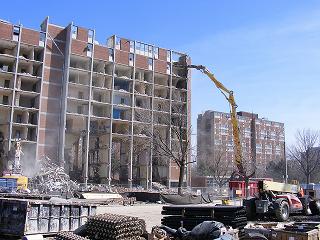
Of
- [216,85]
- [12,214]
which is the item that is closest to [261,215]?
[12,214]

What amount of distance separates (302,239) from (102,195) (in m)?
29.9

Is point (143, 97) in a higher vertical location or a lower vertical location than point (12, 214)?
higher

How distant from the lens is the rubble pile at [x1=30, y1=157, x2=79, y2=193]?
4212cm

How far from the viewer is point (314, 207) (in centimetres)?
2425

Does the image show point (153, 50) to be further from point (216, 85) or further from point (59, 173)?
point (59, 173)

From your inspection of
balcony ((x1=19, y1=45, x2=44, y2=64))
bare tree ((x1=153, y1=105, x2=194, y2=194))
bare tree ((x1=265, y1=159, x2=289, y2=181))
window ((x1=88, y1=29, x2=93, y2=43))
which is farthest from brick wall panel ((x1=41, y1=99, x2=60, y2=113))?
bare tree ((x1=265, y1=159, x2=289, y2=181))

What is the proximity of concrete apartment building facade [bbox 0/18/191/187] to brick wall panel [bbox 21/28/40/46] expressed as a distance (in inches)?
5.6

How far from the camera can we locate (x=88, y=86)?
6097cm

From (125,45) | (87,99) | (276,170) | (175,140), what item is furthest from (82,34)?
(276,170)

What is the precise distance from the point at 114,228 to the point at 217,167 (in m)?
73.6

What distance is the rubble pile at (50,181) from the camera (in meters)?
42.1

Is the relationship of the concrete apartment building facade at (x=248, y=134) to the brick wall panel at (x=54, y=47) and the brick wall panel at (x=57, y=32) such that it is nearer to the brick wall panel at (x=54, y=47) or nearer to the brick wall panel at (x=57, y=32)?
the brick wall panel at (x=54, y=47)

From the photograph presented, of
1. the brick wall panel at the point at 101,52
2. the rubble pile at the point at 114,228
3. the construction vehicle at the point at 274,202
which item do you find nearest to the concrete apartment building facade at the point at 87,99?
the brick wall panel at the point at 101,52

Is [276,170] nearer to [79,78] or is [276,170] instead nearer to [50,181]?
[79,78]
